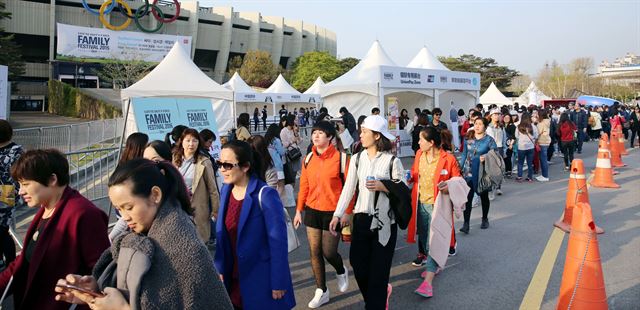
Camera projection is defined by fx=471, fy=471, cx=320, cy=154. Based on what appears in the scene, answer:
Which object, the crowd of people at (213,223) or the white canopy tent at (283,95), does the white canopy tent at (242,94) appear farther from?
the crowd of people at (213,223)

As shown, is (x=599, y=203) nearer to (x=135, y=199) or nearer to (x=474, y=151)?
(x=474, y=151)

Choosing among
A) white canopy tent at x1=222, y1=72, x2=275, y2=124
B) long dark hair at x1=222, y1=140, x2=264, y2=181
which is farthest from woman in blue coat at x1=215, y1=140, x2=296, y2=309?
white canopy tent at x1=222, y1=72, x2=275, y2=124

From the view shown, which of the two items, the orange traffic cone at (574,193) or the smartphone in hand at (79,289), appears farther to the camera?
the orange traffic cone at (574,193)

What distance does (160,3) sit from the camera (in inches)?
2458

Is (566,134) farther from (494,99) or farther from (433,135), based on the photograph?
(494,99)

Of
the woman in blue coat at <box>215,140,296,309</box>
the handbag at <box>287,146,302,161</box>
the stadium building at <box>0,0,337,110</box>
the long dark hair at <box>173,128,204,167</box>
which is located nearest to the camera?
the woman in blue coat at <box>215,140,296,309</box>

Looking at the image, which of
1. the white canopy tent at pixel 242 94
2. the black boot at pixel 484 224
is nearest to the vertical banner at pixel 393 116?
the black boot at pixel 484 224

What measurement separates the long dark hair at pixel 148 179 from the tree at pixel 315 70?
201 feet

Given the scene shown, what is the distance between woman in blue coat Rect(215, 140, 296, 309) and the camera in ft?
9.17

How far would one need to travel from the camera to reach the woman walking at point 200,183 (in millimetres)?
4582

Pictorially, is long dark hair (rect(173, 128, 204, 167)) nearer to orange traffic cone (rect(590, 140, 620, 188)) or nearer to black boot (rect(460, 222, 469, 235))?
black boot (rect(460, 222, 469, 235))

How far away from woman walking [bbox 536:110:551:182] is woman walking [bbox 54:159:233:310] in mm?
10513

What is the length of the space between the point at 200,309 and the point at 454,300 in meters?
3.15

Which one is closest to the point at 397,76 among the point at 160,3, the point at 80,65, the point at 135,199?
the point at 135,199
